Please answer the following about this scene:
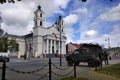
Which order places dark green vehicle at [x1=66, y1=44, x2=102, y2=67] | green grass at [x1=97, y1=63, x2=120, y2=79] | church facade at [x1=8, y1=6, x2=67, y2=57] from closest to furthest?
1. green grass at [x1=97, y1=63, x2=120, y2=79]
2. dark green vehicle at [x1=66, y1=44, x2=102, y2=67]
3. church facade at [x1=8, y1=6, x2=67, y2=57]

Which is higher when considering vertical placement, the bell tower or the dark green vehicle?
the bell tower

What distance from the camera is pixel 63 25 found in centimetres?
11800

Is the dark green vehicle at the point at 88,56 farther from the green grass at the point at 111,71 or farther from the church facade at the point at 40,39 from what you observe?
the church facade at the point at 40,39

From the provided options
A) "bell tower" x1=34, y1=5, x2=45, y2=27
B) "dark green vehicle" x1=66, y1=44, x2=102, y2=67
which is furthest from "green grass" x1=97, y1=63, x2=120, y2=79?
"bell tower" x1=34, y1=5, x2=45, y2=27

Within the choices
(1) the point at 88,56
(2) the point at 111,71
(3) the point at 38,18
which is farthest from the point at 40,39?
(2) the point at 111,71

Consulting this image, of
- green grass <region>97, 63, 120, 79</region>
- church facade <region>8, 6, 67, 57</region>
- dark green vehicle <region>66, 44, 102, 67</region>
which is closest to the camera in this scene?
green grass <region>97, 63, 120, 79</region>

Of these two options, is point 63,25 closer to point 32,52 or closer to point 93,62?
point 32,52

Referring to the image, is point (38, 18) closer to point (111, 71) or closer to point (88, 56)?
point (88, 56)

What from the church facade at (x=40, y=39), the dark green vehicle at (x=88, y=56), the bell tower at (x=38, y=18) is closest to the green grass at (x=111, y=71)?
the dark green vehicle at (x=88, y=56)

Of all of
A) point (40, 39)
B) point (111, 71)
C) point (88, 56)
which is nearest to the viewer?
point (111, 71)

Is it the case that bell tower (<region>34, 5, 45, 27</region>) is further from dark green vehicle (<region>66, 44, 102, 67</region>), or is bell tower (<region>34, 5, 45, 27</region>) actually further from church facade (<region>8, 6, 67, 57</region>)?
dark green vehicle (<region>66, 44, 102, 67</region>)

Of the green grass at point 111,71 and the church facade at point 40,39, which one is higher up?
the church facade at point 40,39

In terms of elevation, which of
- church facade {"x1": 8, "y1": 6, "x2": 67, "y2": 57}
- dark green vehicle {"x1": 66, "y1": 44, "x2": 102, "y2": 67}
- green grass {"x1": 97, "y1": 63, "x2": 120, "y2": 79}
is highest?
Answer: church facade {"x1": 8, "y1": 6, "x2": 67, "y2": 57}

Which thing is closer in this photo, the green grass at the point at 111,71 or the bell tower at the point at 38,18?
the green grass at the point at 111,71
